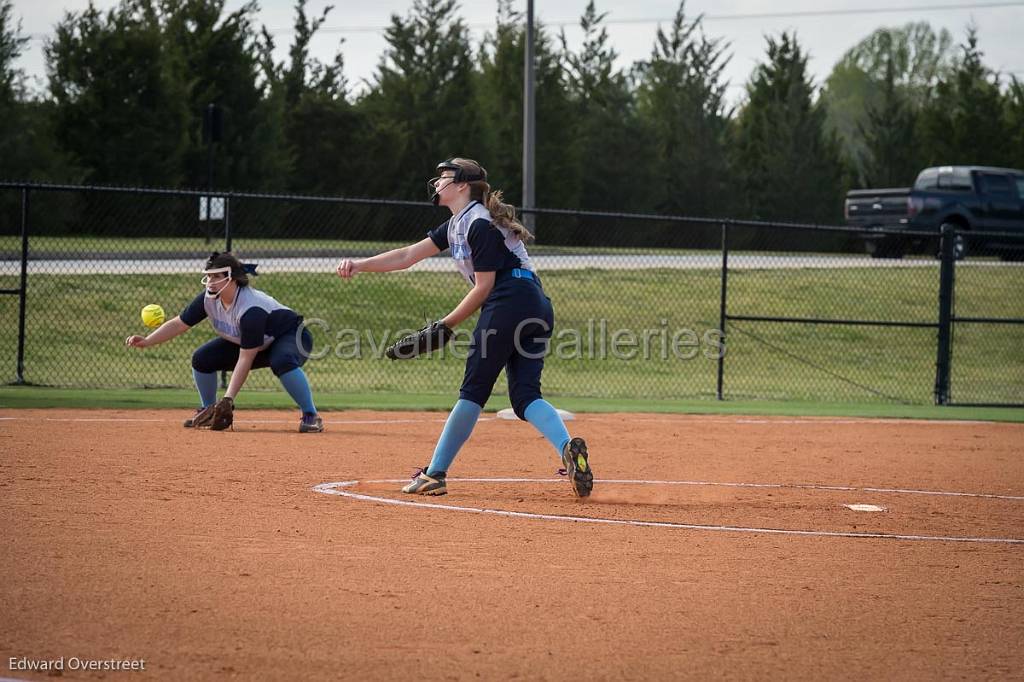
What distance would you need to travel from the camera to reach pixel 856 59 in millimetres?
74875

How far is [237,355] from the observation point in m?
11.0

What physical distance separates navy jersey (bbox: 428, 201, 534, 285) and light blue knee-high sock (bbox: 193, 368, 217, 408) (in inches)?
162

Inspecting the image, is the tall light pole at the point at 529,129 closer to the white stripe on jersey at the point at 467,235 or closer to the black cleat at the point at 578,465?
the white stripe on jersey at the point at 467,235

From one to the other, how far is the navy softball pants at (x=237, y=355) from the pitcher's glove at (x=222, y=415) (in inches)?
16.7

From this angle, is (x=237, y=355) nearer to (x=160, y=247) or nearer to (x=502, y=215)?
(x=502, y=215)

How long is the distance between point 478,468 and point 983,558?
153 inches

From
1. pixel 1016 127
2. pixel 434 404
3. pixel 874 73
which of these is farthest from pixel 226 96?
pixel 874 73

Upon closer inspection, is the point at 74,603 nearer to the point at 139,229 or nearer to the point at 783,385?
the point at 783,385

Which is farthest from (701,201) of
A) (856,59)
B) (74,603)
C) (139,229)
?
(856,59)

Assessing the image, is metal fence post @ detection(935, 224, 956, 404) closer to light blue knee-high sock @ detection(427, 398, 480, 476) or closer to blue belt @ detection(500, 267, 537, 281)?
Result: blue belt @ detection(500, 267, 537, 281)

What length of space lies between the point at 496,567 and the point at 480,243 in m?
2.27

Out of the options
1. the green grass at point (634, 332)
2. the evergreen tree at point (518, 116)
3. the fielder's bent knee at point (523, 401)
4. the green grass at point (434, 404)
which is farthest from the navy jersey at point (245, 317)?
the evergreen tree at point (518, 116)

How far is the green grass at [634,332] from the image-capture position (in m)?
17.5

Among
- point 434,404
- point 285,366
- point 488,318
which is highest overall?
point 488,318
